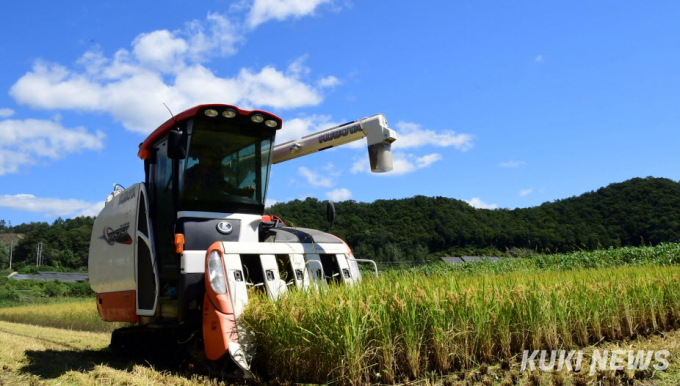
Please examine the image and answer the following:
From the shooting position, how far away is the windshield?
5.75m

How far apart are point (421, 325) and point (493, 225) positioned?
96.3 ft

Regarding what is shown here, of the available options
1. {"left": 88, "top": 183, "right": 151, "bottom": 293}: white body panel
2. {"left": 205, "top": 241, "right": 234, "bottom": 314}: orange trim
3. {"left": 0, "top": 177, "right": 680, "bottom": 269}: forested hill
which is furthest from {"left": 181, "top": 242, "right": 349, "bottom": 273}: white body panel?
{"left": 0, "top": 177, "right": 680, "bottom": 269}: forested hill

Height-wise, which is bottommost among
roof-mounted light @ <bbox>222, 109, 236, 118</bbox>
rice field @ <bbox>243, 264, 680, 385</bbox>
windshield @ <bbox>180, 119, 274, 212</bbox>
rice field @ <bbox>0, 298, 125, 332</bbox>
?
rice field @ <bbox>0, 298, 125, 332</bbox>

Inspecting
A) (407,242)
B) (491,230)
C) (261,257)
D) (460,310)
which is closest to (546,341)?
(460,310)

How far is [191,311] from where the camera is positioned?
17.9 ft

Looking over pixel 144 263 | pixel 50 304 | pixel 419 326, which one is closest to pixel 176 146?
pixel 144 263

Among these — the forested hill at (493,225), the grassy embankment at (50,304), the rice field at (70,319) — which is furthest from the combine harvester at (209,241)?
the forested hill at (493,225)

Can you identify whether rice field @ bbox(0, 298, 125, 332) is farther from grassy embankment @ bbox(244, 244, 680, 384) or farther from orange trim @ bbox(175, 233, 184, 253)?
grassy embankment @ bbox(244, 244, 680, 384)

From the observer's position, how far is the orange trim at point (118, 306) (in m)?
6.28

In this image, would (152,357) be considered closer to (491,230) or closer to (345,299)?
(345,299)

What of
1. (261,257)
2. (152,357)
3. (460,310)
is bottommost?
(152,357)

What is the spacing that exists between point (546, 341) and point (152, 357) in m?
4.88

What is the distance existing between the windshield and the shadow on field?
190 centimetres

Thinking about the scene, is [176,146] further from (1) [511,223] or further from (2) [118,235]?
(1) [511,223]
